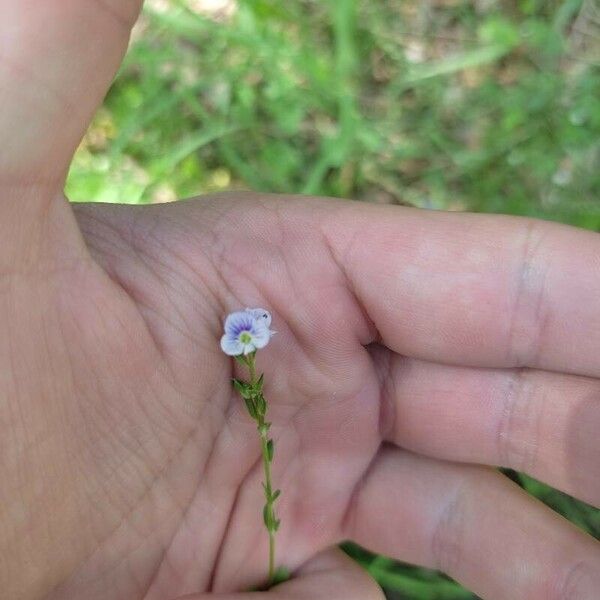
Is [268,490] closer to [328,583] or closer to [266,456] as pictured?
[266,456]

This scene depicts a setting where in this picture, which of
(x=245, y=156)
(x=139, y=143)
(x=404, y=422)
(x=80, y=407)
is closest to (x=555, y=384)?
(x=404, y=422)

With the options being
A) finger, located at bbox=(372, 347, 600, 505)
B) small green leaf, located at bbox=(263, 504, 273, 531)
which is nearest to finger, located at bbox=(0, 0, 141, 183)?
small green leaf, located at bbox=(263, 504, 273, 531)

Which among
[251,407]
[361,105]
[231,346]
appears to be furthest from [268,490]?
[361,105]

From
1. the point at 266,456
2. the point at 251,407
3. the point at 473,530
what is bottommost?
the point at 473,530

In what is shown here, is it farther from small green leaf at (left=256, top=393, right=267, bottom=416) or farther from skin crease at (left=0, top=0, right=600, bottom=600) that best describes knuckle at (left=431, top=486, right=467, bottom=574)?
small green leaf at (left=256, top=393, right=267, bottom=416)

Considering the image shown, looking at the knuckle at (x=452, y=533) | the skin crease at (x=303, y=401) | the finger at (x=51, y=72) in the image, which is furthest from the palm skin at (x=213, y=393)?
the finger at (x=51, y=72)

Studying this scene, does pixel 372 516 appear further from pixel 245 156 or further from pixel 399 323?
pixel 245 156

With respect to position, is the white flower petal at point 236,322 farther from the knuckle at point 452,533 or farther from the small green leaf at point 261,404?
the knuckle at point 452,533
